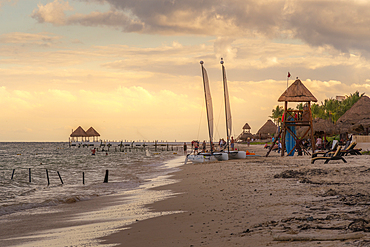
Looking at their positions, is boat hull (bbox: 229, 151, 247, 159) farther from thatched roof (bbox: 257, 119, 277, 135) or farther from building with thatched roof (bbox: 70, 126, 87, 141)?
building with thatched roof (bbox: 70, 126, 87, 141)

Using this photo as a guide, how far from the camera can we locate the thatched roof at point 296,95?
2838 centimetres

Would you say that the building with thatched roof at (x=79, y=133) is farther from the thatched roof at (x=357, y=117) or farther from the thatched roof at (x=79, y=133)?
the thatched roof at (x=357, y=117)

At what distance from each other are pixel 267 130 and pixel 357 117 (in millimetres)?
55804

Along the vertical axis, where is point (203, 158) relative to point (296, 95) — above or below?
below

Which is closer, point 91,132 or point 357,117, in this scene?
point 357,117

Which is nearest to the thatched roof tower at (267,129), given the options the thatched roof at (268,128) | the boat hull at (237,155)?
the thatched roof at (268,128)

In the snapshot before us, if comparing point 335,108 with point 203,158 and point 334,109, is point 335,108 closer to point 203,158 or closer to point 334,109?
point 334,109

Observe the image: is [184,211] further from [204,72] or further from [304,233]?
[204,72]

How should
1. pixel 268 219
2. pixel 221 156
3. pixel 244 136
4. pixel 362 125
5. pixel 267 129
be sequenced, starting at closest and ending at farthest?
1. pixel 268 219
2. pixel 362 125
3. pixel 221 156
4. pixel 267 129
5. pixel 244 136

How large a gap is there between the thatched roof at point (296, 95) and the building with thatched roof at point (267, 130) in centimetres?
5925

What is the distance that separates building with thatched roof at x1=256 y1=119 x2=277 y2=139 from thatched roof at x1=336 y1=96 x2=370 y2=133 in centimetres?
5261

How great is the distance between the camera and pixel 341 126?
34250 mm

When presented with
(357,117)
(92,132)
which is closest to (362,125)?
(357,117)

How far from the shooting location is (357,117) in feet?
106
